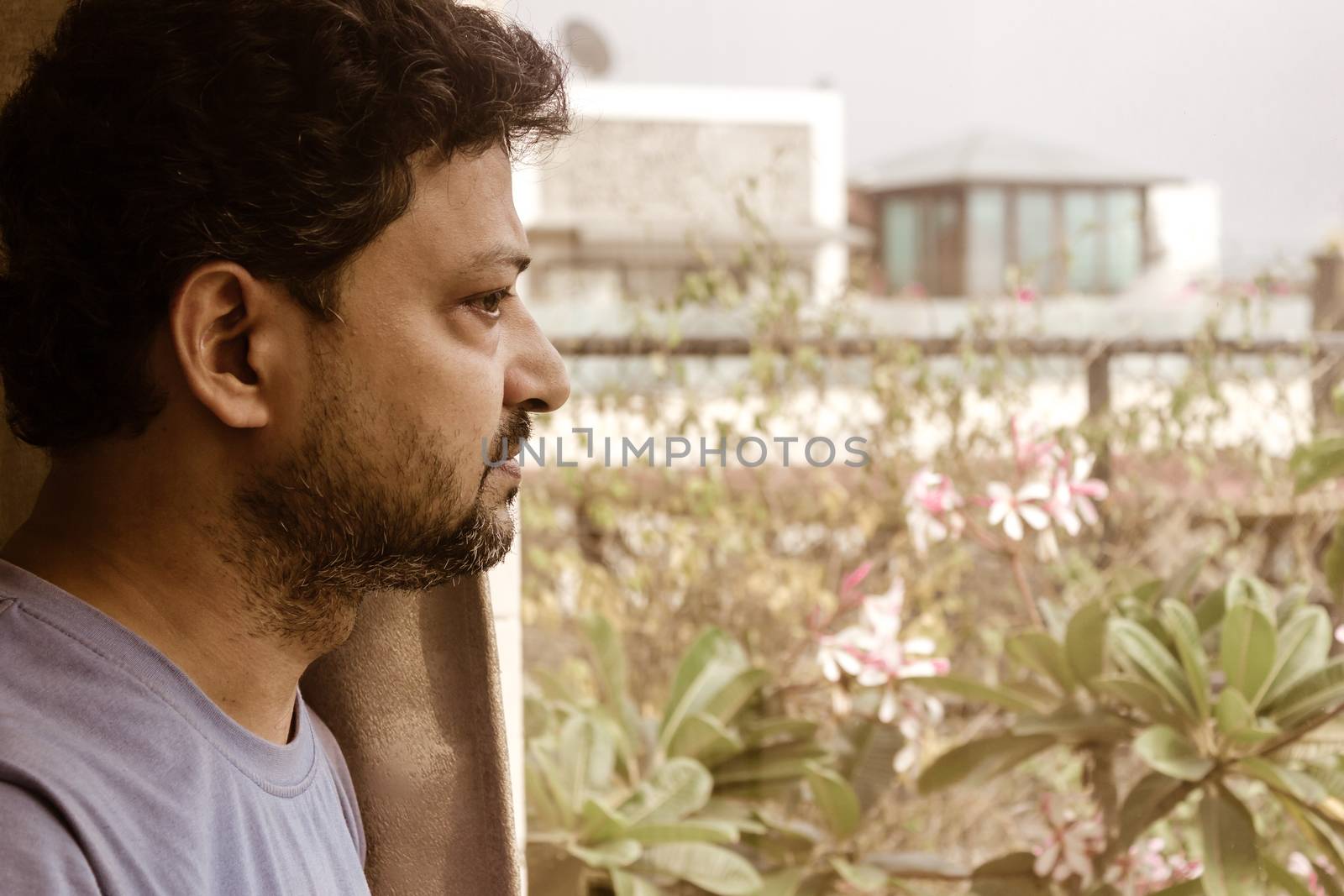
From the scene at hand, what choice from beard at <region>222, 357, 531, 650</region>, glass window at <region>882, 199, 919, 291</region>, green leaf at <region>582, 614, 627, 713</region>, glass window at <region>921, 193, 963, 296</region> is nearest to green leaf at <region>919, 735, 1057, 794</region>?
green leaf at <region>582, 614, 627, 713</region>

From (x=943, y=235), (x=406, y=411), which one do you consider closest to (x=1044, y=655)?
(x=406, y=411)

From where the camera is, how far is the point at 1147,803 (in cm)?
162

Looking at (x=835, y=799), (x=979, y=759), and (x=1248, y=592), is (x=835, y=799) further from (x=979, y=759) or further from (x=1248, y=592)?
(x=1248, y=592)

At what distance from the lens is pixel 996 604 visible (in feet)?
8.99

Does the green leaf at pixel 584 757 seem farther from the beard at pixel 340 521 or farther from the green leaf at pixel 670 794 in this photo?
the beard at pixel 340 521

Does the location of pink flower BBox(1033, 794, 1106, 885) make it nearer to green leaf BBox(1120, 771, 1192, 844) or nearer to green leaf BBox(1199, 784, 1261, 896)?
green leaf BBox(1120, 771, 1192, 844)

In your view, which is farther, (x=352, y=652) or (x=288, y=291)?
(x=352, y=652)

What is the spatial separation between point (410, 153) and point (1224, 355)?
88.5 inches

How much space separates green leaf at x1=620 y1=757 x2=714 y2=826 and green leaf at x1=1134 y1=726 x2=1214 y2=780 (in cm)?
56

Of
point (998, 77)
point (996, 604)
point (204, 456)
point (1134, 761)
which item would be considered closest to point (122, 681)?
point (204, 456)

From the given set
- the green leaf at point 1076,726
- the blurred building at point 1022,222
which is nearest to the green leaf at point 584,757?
the green leaf at point 1076,726

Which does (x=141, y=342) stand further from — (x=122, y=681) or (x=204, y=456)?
(x=122, y=681)

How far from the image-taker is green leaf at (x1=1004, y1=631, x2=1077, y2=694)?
1668 mm

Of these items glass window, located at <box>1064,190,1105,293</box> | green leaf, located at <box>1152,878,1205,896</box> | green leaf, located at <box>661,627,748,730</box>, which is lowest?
green leaf, located at <box>1152,878,1205,896</box>
